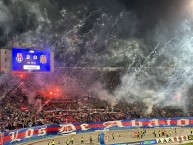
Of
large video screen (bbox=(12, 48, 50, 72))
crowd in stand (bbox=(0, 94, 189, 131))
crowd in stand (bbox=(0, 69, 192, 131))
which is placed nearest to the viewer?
crowd in stand (bbox=(0, 94, 189, 131))

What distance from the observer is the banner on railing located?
43.5 meters

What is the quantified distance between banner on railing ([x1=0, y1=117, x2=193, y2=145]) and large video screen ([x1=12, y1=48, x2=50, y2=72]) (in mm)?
10176

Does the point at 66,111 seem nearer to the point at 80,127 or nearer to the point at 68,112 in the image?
the point at 68,112

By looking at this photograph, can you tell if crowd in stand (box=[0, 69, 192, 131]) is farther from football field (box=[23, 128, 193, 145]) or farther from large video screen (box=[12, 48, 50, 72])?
large video screen (box=[12, 48, 50, 72])

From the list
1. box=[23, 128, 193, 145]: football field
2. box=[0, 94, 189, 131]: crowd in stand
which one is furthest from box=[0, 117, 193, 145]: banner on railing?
box=[0, 94, 189, 131]: crowd in stand

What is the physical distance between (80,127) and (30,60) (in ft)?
42.3

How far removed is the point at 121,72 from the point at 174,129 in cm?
2984

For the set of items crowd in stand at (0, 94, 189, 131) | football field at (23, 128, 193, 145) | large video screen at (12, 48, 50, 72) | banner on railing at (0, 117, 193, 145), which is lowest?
football field at (23, 128, 193, 145)

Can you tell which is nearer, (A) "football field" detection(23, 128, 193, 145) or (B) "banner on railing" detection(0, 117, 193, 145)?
(B) "banner on railing" detection(0, 117, 193, 145)

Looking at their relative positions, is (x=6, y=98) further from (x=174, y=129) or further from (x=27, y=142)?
(x=174, y=129)

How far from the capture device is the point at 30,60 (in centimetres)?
5444

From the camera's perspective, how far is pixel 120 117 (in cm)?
6016

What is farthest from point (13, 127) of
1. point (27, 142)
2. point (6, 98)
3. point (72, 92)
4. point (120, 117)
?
point (72, 92)

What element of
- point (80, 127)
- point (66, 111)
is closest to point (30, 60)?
point (66, 111)
